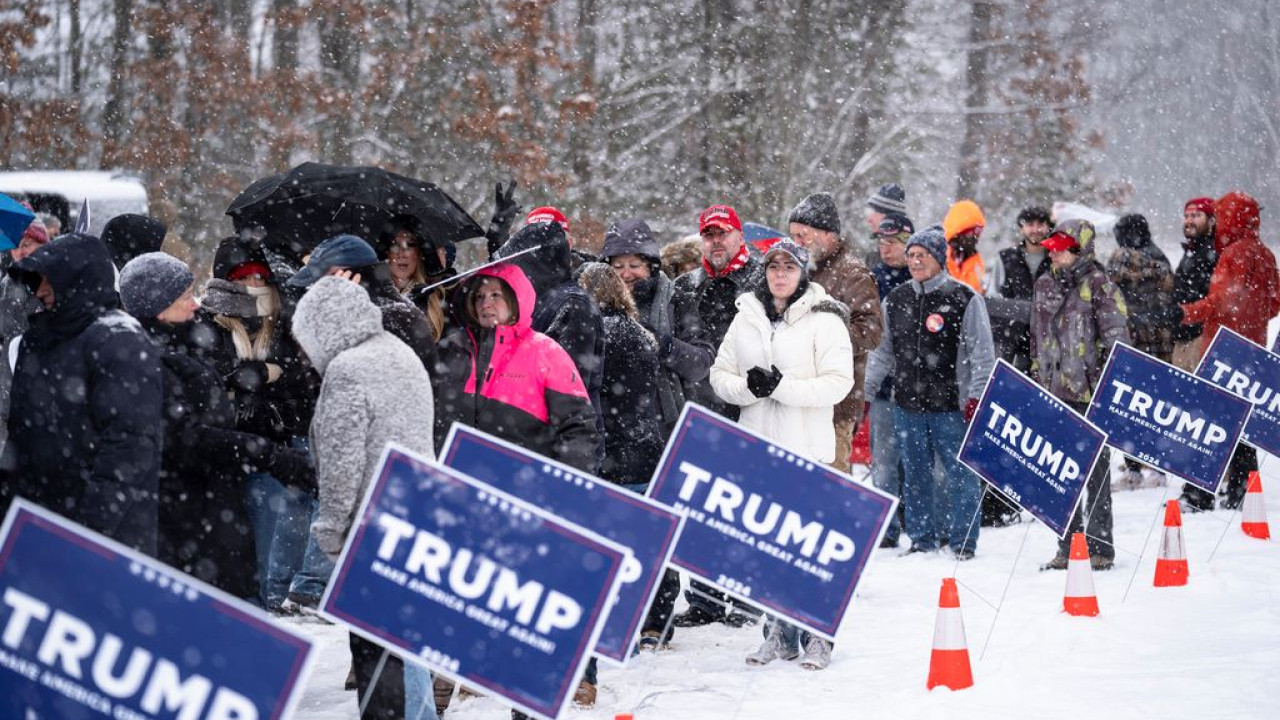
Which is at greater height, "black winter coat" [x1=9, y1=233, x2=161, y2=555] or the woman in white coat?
the woman in white coat

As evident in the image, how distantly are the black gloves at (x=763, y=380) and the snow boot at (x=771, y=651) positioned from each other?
3.57 ft

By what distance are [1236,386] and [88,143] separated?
537 inches

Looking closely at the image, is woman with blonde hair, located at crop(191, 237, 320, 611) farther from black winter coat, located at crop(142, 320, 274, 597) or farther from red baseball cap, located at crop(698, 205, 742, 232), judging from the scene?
red baseball cap, located at crop(698, 205, 742, 232)

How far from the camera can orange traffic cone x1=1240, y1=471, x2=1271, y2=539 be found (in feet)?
34.7

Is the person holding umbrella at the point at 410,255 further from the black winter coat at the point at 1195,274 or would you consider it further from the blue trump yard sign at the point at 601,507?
the black winter coat at the point at 1195,274

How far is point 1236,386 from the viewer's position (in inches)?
415

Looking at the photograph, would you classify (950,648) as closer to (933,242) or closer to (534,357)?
(534,357)

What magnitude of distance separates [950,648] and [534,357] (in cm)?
218

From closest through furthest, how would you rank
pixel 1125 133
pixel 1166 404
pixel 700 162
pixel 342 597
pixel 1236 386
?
pixel 342 597 < pixel 1166 404 < pixel 1236 386 < pixel 700 162 < pixel 1125 133

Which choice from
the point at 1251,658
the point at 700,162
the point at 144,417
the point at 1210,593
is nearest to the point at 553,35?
the point at 700,162

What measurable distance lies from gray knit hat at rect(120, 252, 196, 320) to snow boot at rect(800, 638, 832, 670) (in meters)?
3.28

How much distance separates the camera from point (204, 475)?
19.1 feet

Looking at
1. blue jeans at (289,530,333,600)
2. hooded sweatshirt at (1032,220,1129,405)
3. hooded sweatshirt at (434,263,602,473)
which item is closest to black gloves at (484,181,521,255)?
blue jeans at (289,530,333,600)

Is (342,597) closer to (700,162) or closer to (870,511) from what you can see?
(870,511)
